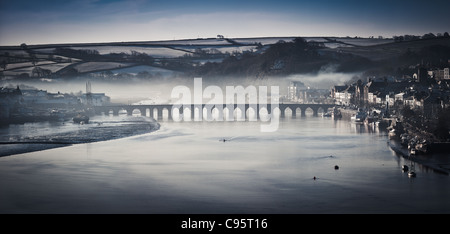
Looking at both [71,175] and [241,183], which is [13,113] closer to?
[71,175]

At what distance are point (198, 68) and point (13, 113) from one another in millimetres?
22243

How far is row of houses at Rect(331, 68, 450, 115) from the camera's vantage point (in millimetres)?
23938

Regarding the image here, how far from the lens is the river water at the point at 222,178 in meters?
10.2

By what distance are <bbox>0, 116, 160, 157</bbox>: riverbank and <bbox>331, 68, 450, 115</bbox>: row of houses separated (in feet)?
32.2

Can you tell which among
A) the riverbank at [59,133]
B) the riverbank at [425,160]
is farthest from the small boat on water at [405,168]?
the riverbank at [59,133]

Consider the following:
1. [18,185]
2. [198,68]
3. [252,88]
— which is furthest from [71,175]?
[198,68]

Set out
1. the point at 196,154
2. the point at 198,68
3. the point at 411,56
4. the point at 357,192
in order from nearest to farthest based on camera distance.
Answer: the point at 357,192, the point at 196,154, the point at 411,56, the point at 198,68

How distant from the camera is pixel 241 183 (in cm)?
1201

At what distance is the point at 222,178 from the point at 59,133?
37.8 feet

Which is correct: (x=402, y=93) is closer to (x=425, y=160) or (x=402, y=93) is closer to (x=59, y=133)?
(x=59, y=133)

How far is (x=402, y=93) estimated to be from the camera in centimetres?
2845

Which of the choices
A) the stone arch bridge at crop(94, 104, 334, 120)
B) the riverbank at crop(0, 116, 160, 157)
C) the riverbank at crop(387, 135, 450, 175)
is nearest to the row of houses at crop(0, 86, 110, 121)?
the stone arch bridge at crop(94, 104, 334, 120)

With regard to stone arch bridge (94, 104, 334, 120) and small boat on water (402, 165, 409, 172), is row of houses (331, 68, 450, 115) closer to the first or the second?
stone arch bridge (94, 104, 334, 120)
